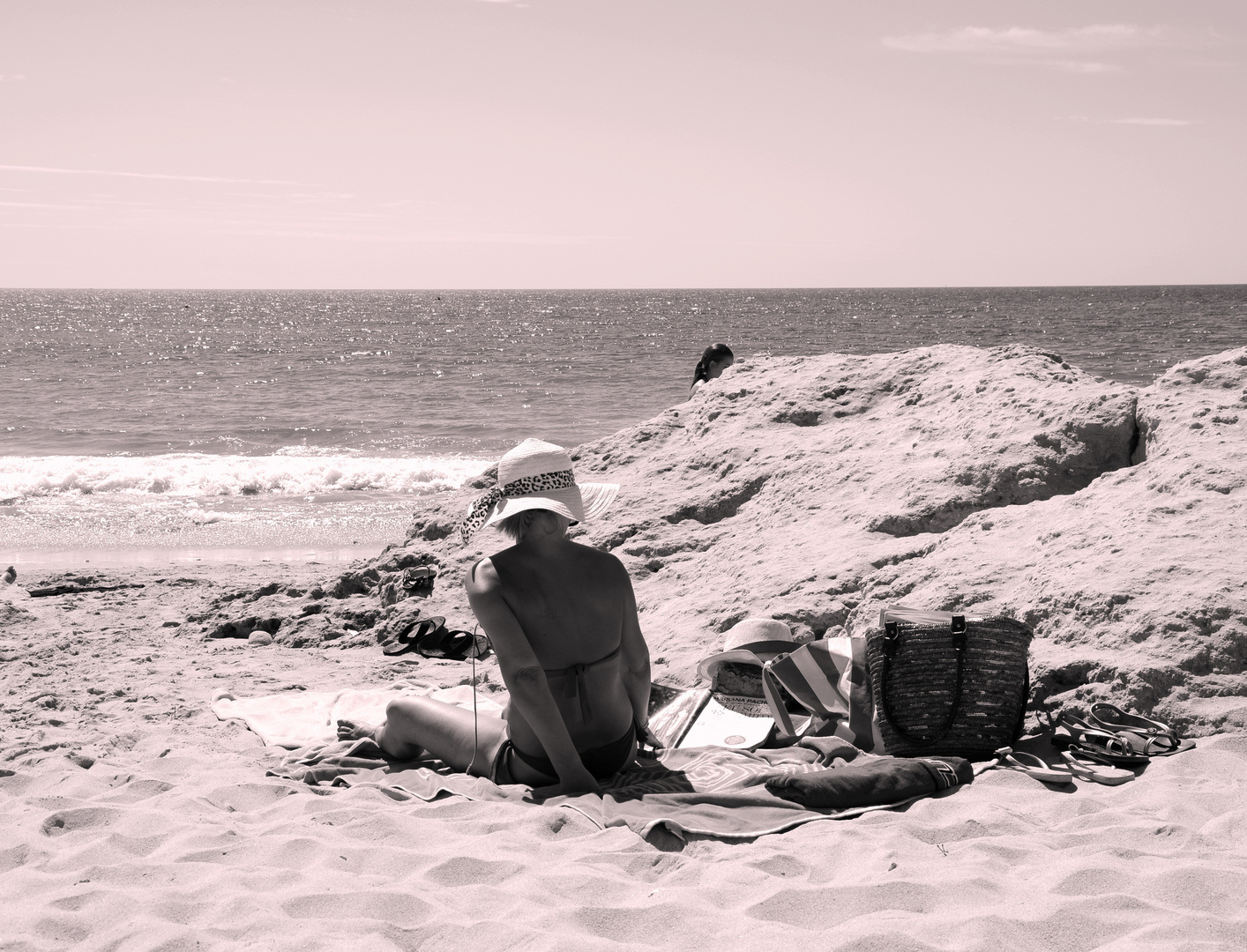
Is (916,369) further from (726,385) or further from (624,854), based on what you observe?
(624,854)

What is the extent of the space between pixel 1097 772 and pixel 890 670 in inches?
28.0

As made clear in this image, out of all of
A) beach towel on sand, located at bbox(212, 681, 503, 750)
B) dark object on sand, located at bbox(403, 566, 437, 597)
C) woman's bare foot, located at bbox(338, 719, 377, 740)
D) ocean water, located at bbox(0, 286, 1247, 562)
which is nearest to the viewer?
woman's bare foot, located at bbox(338, 719, 377, 740)

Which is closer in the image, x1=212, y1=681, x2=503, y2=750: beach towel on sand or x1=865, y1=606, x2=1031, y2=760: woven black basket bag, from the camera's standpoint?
x1=865, y1=606, x2=1031, y2=760: woven black basket bag

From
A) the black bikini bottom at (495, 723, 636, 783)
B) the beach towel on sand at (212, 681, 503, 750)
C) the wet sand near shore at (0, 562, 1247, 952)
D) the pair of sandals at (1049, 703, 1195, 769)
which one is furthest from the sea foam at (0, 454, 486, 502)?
the pair of sandals at (1049, 703, 1195, 769)

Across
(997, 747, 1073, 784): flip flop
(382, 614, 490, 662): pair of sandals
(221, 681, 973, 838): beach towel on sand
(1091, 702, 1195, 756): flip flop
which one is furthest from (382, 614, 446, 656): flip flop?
(1091, 702, 1195, 756): flip flop

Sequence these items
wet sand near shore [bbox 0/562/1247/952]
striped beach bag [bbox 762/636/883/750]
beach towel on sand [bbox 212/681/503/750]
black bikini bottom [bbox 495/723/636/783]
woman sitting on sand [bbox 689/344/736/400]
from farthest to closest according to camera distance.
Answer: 1. woman sitting on sand [bbox 689/344/736/400]
2. beach towel on sand [bbox 212/681/503/750]
3. striped beach bag [bbox 762/636/883/750]
4. black bikini bottom [bbox 495/723/636/783]
5. wet sand near shore [bbox 0/562/1247/952]

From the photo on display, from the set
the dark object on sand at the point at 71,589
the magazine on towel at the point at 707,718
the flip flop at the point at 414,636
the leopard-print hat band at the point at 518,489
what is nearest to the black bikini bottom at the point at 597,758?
the magazine on towel at the point at 707,718

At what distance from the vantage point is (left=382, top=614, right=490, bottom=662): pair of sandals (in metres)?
5.69

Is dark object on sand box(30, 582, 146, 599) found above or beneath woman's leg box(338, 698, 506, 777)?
beneath

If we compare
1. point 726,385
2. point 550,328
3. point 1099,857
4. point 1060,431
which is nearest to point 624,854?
point 1099,857

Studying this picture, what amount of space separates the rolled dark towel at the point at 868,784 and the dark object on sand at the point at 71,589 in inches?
236

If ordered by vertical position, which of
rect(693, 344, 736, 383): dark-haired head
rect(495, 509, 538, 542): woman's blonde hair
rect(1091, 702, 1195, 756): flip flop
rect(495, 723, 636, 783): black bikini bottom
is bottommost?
rect(495, 723, 636, 783): black bikini bottom

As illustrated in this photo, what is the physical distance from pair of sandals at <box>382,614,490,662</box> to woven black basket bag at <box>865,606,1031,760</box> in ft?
8.45

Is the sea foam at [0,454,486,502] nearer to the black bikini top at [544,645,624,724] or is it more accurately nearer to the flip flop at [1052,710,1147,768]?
the black bikini top at [544,645,624,724]
